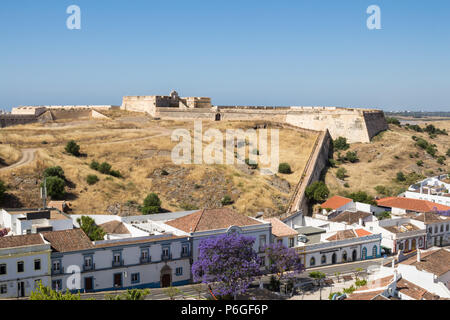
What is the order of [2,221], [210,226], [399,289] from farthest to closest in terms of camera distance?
[2,221] → [210,226] → [399,289]

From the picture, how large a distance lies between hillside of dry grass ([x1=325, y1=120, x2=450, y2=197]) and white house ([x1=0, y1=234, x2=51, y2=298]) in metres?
34.1

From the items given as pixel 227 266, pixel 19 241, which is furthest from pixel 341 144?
pixel 19 241

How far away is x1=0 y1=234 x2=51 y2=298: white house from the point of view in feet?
70.1

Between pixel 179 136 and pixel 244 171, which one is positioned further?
pixel 179 136

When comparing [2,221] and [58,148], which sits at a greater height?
[58,148]

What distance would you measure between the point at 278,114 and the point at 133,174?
28.8 m

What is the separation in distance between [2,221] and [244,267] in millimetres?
16725

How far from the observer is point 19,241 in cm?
2241

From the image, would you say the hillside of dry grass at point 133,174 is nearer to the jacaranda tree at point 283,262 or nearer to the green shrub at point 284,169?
the green shrub at point 284,169

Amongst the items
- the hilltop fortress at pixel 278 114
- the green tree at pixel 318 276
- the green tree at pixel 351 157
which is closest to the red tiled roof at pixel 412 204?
the green tree at pixel 351 157

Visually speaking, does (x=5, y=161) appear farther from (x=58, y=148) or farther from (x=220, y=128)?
(x=220, y=128)
